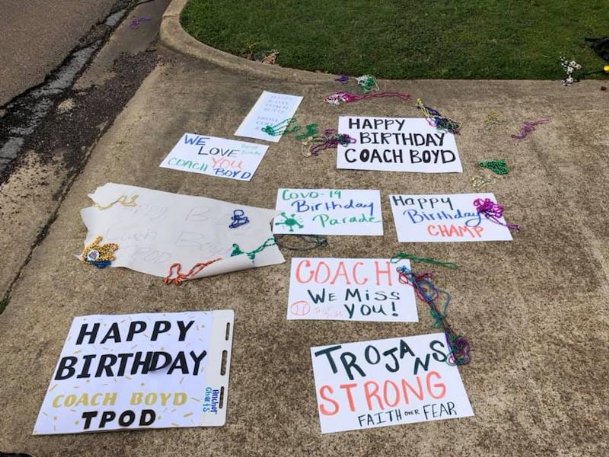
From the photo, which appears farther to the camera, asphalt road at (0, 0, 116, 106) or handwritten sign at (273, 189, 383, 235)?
asphalt road at (0, 0, 116, 106)

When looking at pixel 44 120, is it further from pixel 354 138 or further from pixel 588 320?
pixel 588 320

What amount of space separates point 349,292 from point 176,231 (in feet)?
A: 3.55

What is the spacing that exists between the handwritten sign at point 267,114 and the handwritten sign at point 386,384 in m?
1.79

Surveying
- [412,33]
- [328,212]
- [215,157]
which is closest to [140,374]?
[328,212]

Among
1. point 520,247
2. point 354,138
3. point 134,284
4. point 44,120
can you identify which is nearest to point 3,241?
point 134,284

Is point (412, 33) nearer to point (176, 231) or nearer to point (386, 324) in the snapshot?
point (176, 231)

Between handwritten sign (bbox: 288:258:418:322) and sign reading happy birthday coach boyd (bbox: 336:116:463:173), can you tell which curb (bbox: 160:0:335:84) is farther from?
handwritten sign (bbox: 288:258:418:322)

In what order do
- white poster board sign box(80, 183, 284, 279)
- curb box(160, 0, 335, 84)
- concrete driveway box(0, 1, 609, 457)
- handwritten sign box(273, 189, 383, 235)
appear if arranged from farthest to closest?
1. curb box(160, 0, 335, 84)
2. handwritten sign box(273, 189, 383, 235)
3. white poster board sign box(80, 183, 284, 279)
4. concrete driveway box(0, 1, 609, 457)

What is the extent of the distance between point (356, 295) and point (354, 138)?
138cm

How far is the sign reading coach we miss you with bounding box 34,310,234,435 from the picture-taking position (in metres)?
2.04

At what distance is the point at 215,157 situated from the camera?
330cm

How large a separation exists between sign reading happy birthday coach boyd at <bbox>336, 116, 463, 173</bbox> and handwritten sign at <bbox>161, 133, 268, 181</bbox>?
23.5 inches

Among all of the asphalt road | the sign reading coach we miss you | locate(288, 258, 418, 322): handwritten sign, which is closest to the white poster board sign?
locate(288, 258, 418, 322): handwritten sign

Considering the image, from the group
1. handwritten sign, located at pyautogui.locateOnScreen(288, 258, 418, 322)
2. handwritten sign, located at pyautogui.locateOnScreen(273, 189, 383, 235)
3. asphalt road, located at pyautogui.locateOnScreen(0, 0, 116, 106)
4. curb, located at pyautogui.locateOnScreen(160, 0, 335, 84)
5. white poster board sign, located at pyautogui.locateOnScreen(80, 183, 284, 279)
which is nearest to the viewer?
handwritten sign, located at pyautogui.locateOnScreen(288, 258, 418, 322)
